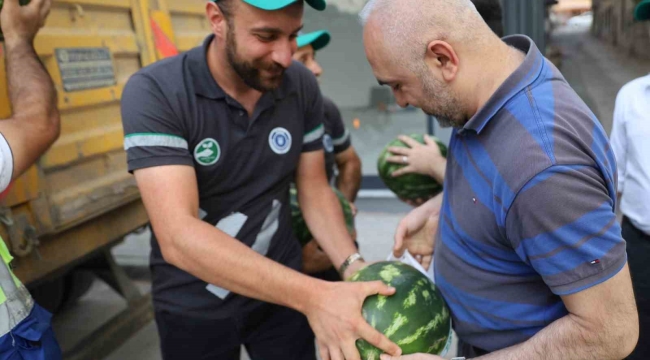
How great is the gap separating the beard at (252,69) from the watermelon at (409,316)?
0.91m

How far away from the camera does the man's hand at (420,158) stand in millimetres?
2766

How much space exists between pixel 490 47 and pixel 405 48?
249 mm

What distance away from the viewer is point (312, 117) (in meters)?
2.70

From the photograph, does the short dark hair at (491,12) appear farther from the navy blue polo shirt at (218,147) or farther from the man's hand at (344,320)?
the man's hand at (344,320)

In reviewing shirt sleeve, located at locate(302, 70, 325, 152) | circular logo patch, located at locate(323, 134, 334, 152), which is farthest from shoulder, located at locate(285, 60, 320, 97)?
circular logo patch, located at locate(323, 134, 334, 152)

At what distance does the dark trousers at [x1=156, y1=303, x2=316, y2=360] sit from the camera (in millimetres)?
2453

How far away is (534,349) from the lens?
5.10 ft

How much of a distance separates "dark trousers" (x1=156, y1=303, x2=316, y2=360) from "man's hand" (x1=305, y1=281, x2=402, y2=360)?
2.10 feet

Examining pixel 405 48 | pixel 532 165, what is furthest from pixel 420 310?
pixel 405 48

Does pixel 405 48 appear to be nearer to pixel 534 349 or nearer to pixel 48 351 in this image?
pixel 534 349

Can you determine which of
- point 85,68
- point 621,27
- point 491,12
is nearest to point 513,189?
point 491,12

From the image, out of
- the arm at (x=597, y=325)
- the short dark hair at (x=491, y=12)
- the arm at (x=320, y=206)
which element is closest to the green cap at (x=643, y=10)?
the short dark hair at (x=491, y=12)

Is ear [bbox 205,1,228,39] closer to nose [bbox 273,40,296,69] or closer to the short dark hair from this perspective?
nose [bbox 273,40,296,69]

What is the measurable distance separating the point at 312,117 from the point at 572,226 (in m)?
1.55
